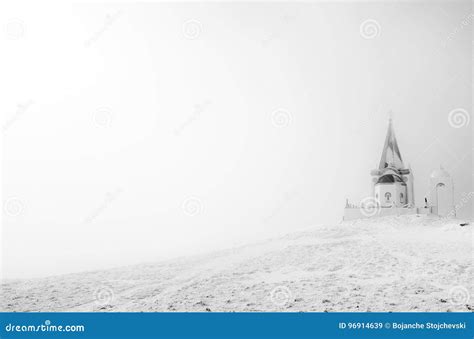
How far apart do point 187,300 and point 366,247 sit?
14.0 ft

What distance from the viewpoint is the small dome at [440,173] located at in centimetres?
1003

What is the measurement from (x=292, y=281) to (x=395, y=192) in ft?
28.7

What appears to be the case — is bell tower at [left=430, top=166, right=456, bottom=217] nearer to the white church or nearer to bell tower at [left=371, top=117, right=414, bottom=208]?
the white church

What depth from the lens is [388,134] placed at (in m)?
11.0

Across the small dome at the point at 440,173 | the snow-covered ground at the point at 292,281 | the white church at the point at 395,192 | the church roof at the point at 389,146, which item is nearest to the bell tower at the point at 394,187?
the white church at the point at 395,192
